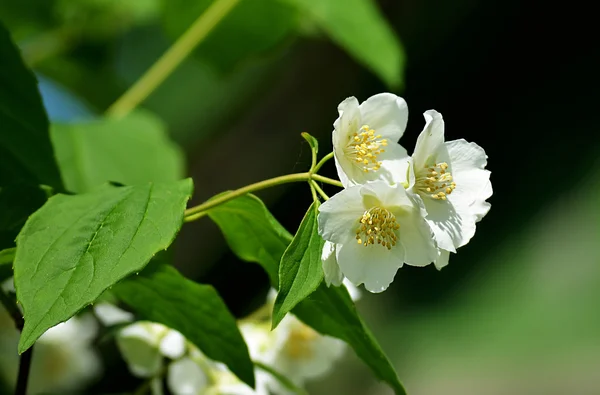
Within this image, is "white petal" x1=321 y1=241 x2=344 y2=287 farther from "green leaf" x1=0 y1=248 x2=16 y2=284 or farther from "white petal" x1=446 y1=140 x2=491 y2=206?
"green leaf" x1=0 y1=248 x2=16 y2=284

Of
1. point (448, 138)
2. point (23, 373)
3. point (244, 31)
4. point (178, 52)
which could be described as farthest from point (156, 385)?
point (448, 138)

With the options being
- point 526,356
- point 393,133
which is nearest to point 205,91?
point 526,356

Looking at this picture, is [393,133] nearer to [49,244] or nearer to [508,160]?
[49,244]

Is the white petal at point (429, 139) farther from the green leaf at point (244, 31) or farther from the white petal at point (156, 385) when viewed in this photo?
the green leaf at point (244, 31)

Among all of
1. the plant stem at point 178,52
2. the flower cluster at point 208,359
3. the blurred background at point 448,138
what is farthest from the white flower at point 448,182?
the blurred background at point 448,138

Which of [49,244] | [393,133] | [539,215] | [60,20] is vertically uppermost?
[393,133]

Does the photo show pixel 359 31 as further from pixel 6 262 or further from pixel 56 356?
pixel 6 262
